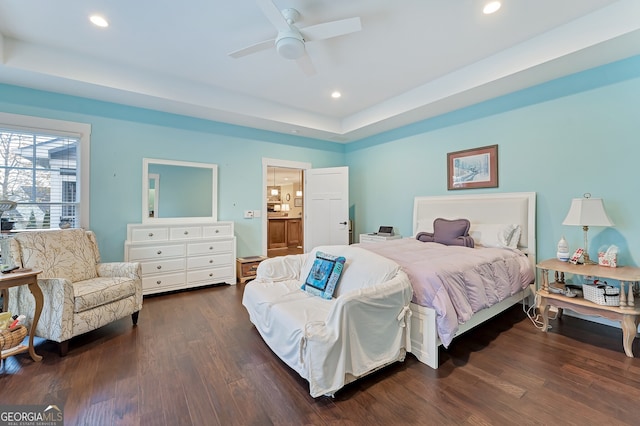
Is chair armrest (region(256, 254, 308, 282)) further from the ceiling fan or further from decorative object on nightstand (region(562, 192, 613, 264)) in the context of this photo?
decorative object on nightstand (region(562, 192, 613, 264))

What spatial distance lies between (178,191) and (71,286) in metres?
2.18

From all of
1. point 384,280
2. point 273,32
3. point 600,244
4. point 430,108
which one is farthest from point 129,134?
point 600,244

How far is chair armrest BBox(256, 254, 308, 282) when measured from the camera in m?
2.84

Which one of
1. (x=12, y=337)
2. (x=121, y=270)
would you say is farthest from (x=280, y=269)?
(x=12, y=337)

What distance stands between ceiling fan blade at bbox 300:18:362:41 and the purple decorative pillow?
8.44ft

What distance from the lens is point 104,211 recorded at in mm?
3650

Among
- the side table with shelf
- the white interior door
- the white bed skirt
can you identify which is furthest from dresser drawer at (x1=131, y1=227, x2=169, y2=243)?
the side table with shelf

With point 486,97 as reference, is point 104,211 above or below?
below

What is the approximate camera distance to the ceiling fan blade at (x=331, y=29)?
2152mm

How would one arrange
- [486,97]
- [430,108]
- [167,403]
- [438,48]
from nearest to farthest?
[167,403]
[438,48]
[486,97]
[430,108]

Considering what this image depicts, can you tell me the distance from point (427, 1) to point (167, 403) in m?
3.57

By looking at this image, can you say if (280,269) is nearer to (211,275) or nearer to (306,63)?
(211,275)

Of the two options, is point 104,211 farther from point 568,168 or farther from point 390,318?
point 568,168

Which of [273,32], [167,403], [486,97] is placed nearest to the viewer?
[167,403]
